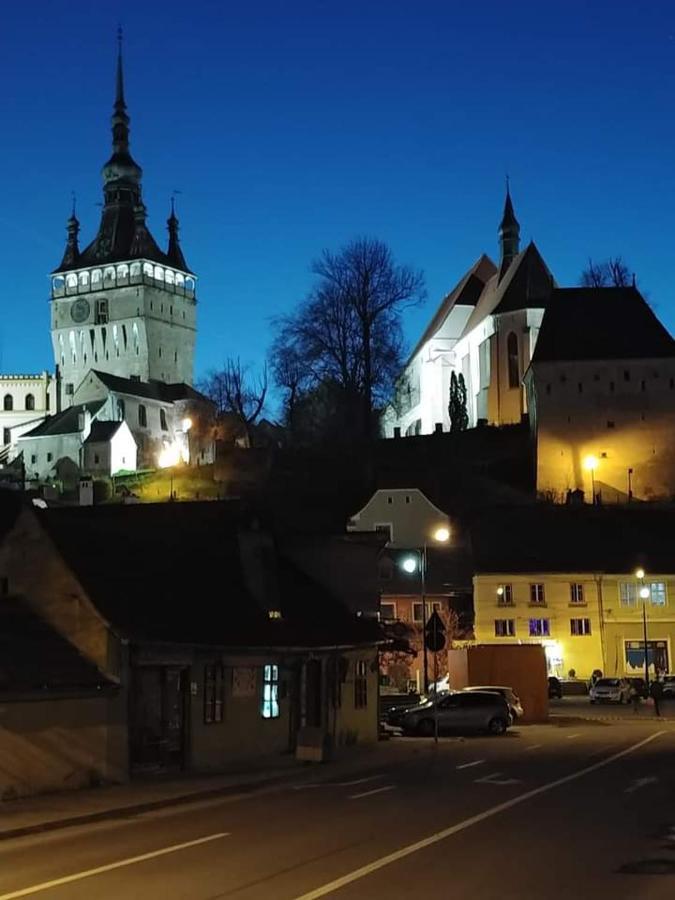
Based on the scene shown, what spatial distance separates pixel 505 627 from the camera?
70062 mm

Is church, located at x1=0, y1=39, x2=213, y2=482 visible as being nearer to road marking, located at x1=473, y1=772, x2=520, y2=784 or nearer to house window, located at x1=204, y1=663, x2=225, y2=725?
house window, located at x1=204, y1=663, x2=225, y2=725

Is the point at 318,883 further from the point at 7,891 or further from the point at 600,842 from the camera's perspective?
the point at 600,842

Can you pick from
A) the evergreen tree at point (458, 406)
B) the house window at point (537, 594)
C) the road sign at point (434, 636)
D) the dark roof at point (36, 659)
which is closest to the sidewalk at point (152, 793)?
the dark roof at point (36, 659)

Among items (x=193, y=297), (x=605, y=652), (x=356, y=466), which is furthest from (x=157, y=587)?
(x=193, y=297)

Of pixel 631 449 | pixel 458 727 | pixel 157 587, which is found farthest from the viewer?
pixel 631 449

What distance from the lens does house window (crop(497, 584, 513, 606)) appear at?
7006cm

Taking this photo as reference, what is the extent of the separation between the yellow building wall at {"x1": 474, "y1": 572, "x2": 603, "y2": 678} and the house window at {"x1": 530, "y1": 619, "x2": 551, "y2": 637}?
0.56 feet

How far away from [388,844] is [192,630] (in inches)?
454

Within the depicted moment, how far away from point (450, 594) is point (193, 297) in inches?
3986

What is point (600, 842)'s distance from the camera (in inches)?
575

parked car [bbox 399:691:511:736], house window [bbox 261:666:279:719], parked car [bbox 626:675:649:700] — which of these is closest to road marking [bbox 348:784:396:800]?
house window [bbox 261:666:279:719]

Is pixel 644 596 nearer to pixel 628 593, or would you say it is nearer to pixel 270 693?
pixel 628 593

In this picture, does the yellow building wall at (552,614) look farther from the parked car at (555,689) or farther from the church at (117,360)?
the church at (117,360)

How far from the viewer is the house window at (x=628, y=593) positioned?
228 feet
